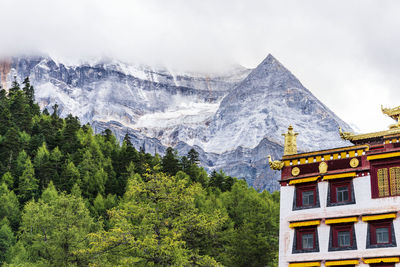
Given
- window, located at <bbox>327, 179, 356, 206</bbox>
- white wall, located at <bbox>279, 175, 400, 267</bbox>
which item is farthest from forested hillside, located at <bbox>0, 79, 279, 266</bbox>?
window, located at <bbox>327, 179, 356, 206</bbox>

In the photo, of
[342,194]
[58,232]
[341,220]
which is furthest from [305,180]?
[58,232]

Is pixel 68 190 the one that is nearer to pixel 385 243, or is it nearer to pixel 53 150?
pixel 53 150

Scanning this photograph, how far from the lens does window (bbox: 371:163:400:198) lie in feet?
135

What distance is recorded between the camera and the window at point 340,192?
4265 centimetres

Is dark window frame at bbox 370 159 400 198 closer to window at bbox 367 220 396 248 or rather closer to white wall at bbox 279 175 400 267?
white wall at bbox 279 175 400 267

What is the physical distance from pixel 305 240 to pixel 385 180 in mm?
6883

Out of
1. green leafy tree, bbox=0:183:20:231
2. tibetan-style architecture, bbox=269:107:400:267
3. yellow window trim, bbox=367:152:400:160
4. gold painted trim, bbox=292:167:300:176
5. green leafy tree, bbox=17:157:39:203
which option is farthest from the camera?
green leafy tree, bbox=17:157:39:203

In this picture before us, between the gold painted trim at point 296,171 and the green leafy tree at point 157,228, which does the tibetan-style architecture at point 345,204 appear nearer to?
the gold painted trim at point 296,171

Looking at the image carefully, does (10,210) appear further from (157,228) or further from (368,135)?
(368,135)

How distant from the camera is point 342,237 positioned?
42.0 meters

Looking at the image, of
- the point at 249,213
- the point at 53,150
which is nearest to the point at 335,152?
the point at 249,213

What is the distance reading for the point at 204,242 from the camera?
5494 cm

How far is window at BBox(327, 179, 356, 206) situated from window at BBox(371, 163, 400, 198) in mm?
1623

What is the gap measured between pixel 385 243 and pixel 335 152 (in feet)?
24.1
